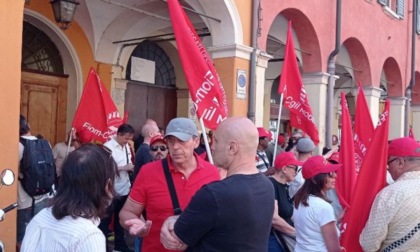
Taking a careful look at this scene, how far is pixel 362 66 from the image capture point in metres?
14.2

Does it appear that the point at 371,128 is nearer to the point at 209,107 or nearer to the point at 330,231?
the point at 209,107

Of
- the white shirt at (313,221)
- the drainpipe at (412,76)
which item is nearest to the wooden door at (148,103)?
the drainpipe at (412,76)

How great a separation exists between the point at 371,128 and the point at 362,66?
881cm

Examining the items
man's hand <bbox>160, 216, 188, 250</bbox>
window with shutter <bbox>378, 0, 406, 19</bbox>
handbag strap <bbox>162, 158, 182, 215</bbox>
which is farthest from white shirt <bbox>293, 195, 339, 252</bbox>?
window with shutter <bbox>378, 0, 406, 19</bbox>

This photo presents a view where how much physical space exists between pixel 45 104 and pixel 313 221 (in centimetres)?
770

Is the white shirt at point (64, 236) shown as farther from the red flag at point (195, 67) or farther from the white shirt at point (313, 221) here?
the red flag at point (195, 67)

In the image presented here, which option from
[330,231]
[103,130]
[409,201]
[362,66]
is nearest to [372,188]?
[330,231]

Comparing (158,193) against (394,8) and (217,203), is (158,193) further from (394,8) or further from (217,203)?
(394,8)

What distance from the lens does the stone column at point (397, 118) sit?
16.2 m

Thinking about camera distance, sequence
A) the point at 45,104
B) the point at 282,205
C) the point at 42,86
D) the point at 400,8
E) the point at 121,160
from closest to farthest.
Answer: the point at 282,205 → the point at 121,160 → the point at 42,86 → the point at 45,104 → the point at 400,8

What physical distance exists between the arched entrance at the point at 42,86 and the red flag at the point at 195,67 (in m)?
5.77

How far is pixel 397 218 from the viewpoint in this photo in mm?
2834

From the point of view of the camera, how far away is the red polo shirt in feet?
10.4

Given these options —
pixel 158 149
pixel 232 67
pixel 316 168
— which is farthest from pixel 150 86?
pixel 316 168
